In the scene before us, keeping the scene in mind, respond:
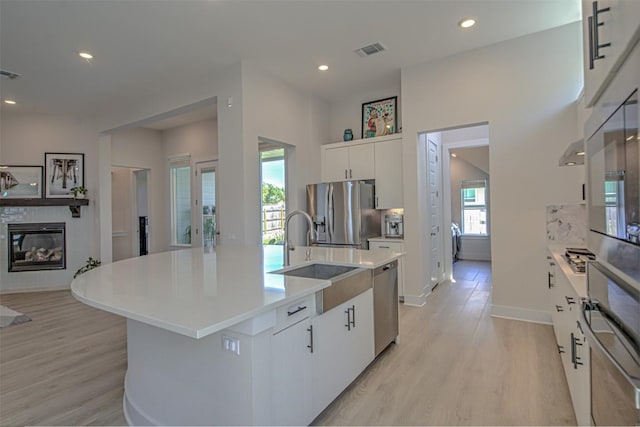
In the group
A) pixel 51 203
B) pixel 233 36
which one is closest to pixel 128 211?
pixel 51 203

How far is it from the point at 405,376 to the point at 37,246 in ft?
21.5

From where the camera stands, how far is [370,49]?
12.1 feet

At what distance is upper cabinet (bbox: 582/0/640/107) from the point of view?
934 millimetres

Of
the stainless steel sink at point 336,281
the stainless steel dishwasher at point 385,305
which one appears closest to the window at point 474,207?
the stainless steel dishwasher at point 385,305

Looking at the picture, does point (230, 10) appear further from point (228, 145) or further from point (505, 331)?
point (505, 331)

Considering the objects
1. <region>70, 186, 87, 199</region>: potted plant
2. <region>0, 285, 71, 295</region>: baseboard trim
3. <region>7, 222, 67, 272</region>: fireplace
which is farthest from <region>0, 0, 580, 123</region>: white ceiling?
<region>0, 285, 71, 295</region>: baseboard trim

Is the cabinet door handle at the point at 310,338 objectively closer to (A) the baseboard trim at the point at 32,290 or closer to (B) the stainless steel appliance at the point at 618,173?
(B) the stainless steel appliance at the point at 618,173

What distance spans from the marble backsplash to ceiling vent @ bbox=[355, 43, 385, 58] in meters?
2.49

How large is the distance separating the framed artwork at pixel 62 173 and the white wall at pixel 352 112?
176 inches

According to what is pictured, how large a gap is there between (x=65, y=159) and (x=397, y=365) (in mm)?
6439

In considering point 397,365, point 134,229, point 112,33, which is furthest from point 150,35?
point 134,229

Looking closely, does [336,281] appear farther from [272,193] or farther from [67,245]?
[67,245]

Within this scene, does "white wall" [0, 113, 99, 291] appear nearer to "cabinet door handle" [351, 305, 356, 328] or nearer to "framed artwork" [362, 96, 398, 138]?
"framed artwork" [362, 96, 398, 138]

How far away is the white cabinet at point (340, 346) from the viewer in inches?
73.2
